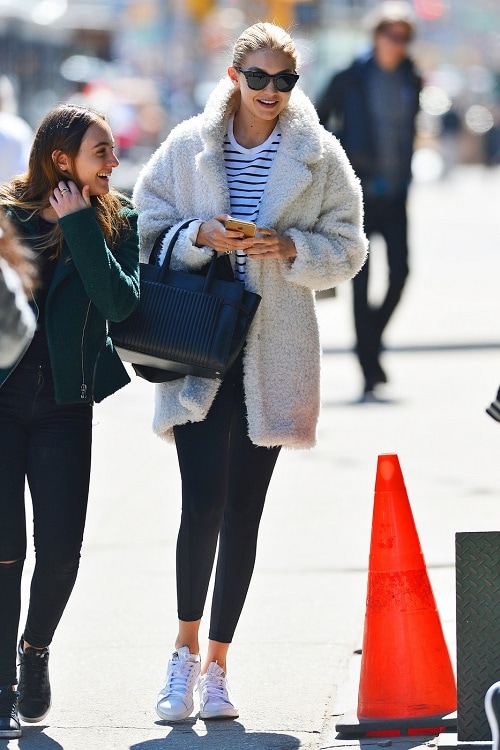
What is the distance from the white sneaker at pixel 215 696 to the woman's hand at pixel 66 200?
1.42 meters

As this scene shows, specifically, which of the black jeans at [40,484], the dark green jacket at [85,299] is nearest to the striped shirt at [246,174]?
the dark green jacket at [85,299]

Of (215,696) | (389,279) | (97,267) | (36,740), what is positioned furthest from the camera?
(389,279)

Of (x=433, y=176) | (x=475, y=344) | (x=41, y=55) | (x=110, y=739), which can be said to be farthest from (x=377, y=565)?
(x=433, y=176)

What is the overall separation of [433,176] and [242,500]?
129 feet

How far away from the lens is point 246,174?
4.64 m

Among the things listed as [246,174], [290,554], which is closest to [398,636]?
[246,174]

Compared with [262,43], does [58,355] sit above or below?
below

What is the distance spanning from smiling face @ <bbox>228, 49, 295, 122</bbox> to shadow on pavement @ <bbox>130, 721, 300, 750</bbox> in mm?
1742

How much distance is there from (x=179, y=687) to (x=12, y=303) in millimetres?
1526

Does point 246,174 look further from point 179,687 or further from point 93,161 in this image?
point 179,687

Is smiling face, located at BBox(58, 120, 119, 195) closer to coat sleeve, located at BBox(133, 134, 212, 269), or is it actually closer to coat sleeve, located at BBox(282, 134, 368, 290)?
coat sleeve, located at BBox(133, 134, 212, 269)

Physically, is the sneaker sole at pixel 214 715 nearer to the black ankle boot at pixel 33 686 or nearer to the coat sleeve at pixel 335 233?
the black ankle boot at pixel 33 686

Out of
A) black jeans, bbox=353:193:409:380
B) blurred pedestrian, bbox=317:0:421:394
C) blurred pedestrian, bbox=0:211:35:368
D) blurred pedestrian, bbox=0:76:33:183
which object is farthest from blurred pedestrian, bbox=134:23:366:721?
black jeans, bbox=353:193:409:380

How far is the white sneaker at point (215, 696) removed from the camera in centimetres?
452
